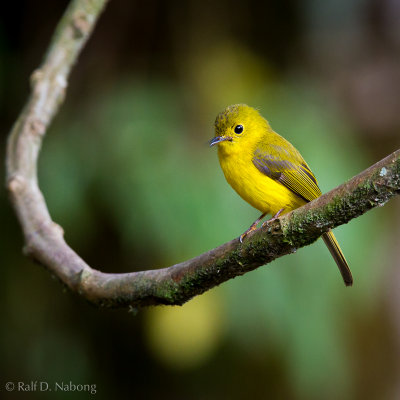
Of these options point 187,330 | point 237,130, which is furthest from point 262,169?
point 187,330

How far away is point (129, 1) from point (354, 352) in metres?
2.89

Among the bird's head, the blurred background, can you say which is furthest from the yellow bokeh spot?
the bird's head

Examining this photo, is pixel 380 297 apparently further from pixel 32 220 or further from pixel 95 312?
pixel 32 220

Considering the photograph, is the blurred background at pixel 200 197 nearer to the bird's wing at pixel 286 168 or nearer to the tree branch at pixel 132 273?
the bird's wing at pixel 286 168

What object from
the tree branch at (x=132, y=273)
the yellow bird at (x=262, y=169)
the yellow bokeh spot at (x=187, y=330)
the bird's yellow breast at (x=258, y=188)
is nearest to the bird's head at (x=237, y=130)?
the yellow bird at (x=262, y=169)

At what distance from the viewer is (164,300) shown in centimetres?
213

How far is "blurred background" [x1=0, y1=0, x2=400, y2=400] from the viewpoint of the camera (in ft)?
12.4

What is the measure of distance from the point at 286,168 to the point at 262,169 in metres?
0.12

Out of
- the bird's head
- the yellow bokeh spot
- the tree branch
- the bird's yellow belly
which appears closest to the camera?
the tree branch

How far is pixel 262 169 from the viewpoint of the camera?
3.02m

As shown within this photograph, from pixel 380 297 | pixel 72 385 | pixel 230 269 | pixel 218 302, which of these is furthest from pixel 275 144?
pixel 72 385

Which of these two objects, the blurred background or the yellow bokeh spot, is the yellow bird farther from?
the yellow bokeh spot

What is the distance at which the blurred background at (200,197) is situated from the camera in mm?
3779

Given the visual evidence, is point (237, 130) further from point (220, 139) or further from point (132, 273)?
point (132, 273)
